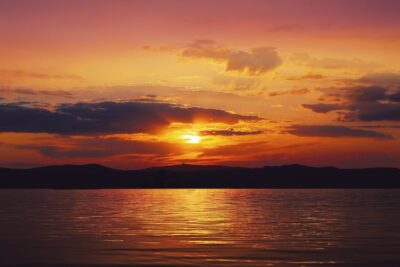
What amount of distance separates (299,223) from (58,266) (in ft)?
102

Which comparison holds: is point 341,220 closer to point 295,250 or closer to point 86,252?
point 295,250

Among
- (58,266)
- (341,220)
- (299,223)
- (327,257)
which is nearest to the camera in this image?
(58,266)

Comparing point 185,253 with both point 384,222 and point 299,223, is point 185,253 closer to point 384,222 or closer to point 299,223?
point 299,223

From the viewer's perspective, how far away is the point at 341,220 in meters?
61.4

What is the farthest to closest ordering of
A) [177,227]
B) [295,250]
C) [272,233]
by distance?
[177,227] < [272,233] < [295,250]

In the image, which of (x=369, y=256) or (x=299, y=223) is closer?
(x=369, y=256)

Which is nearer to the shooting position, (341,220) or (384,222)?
(384,222)

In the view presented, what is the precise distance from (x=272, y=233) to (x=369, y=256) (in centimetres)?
1349

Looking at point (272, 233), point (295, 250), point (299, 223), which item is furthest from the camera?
point (299, 223)

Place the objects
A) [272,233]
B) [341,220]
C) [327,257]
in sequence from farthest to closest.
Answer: [341,220], [272,233], [327,257]

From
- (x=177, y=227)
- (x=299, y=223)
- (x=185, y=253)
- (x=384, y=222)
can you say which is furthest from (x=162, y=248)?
(x=384, y=222)

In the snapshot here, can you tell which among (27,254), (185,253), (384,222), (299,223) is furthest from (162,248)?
(384,222)

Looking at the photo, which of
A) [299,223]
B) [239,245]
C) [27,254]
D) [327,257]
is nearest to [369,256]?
Result: [327,257]

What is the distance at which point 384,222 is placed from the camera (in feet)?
189
